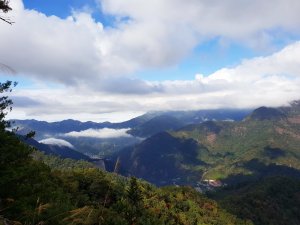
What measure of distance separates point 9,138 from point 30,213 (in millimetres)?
46778

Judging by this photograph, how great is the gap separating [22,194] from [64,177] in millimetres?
102656

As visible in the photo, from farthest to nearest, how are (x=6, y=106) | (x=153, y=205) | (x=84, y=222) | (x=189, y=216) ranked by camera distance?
(x=189, y=216) < (x=153, y=205) < (x=6, y=106) < (x=84, y=222)

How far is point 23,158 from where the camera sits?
5784cm

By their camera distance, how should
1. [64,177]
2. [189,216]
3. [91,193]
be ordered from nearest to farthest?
[91,193] < [64,177] < [189,216]

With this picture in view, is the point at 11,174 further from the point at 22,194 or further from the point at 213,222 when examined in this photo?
the point at 213,222

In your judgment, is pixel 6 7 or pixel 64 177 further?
pixel 64 177

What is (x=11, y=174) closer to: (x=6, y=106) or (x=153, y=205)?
(x=6, y=106)

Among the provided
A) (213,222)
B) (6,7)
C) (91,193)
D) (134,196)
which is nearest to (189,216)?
(213,222)

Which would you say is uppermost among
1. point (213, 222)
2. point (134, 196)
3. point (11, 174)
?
point (11, 174)

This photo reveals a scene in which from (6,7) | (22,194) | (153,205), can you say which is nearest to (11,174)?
(22,194)

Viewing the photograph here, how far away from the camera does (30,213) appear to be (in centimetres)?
1205

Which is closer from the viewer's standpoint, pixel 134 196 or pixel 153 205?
pixel 134 196

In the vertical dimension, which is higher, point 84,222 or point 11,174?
point 84,222

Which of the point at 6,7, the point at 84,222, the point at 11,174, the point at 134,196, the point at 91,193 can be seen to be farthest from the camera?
the point at 91,193
